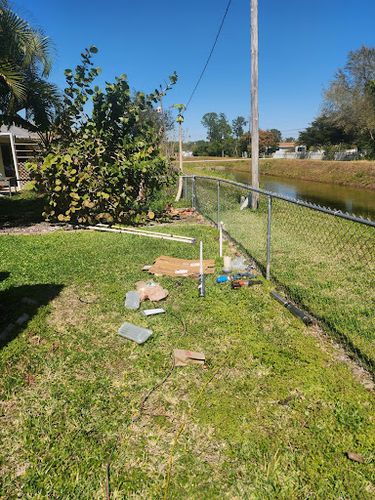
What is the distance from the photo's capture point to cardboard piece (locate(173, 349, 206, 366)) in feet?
10.8

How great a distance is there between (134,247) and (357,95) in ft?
142

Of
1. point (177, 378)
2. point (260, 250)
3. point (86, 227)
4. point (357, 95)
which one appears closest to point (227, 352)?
point (177, 378)

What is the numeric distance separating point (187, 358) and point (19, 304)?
7.73ft

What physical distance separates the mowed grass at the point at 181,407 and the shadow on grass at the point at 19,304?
35 mm

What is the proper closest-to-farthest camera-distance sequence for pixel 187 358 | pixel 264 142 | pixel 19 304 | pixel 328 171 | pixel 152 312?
pixel 187 358
pixel 152 312
pixel 19 304
pixel 328 171
pixel 264 142

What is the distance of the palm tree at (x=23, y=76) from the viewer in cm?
787

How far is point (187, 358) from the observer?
10.9 feet

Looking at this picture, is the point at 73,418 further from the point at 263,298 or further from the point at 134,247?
the point at 134,247

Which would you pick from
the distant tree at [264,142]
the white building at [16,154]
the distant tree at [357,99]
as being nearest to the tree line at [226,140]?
the distant tree at [264,142]

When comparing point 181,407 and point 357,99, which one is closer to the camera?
point 181,407

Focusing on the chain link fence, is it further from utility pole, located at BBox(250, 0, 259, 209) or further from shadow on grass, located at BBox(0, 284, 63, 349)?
shadow on grass, located at BBox(0, 284, 63, 349)

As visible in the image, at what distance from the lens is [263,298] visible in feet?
15.2

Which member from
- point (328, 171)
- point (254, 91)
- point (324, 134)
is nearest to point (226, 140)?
point (324, 134)

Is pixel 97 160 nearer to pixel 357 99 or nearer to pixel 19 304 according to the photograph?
pixel 19 304
